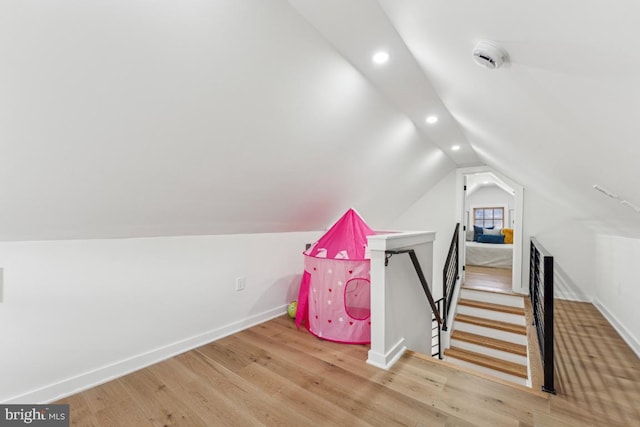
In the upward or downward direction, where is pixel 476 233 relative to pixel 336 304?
upward

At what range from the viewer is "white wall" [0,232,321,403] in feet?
5.58

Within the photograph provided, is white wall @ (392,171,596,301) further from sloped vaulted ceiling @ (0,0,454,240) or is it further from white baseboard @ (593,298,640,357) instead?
sloped vaulted ceiling @ (0,0,454,240)

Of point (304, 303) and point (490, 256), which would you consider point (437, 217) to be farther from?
point (304, 303)

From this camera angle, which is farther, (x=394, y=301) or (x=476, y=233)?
(x=476, y=233)

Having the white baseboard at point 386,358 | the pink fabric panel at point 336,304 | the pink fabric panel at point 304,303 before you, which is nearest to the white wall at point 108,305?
the pink fabric panel at point 304,303

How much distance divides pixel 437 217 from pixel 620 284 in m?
2.66

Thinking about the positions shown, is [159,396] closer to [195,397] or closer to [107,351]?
[195,397]

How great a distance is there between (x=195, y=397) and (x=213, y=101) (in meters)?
1.86

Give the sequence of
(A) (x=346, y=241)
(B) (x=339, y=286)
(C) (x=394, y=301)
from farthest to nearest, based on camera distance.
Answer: (A) (x=346, y=241), (B) (x=339, y=286), (C) (x=394, y=301)


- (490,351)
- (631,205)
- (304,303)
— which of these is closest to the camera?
(631,205)

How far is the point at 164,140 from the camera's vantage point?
1.61 meters

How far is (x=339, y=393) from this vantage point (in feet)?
5.97

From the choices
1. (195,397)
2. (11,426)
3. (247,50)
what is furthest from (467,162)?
(11,426)

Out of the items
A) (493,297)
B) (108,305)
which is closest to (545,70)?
(108,305)
